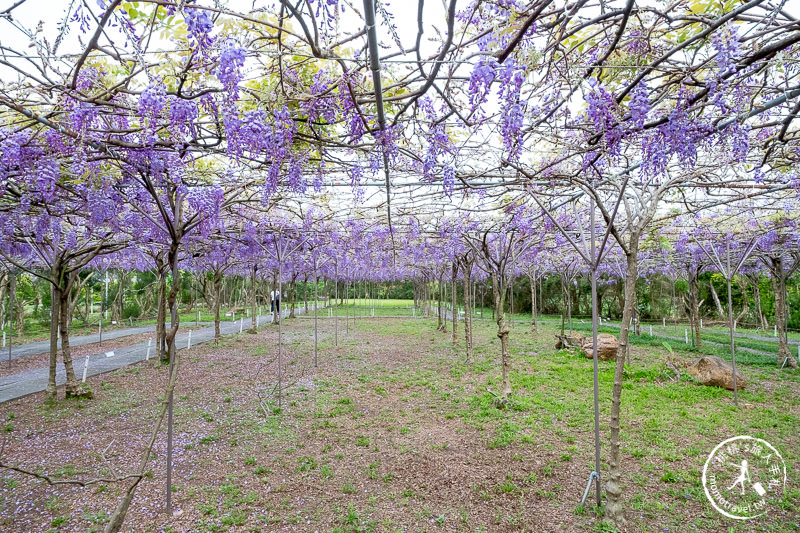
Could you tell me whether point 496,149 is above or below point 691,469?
above

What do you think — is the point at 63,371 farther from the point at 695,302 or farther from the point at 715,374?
the point at 695,302

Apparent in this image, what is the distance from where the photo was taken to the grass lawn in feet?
11.0

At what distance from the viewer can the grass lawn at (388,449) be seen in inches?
132

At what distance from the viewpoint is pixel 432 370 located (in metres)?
8.73

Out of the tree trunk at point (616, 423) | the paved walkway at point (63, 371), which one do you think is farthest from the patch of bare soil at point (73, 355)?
the tree trunk at point (616, 423)

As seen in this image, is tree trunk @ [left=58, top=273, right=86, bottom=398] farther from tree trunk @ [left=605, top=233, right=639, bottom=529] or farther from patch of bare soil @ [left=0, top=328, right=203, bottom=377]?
tree trunk @ [left=605, top=233, right=639, bottom=529]

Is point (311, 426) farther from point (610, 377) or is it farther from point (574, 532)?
point (610, 377)

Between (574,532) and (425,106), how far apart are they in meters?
3.56

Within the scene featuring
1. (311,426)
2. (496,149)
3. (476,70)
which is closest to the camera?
(476,70)

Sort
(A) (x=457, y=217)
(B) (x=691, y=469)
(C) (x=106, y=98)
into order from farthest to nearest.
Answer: (A) (x=457, y=217) → (B) (x=691, y=469) → (C) (x=106, y=98)

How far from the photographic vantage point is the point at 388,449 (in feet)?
15.3

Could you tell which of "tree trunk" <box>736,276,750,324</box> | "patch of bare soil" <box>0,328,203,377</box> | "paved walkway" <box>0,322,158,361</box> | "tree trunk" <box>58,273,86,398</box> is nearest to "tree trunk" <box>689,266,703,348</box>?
"tree trunk" <box>736,276,750,324</box>

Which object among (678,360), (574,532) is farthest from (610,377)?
(574,532)

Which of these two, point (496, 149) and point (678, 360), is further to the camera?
point (678, 360)
